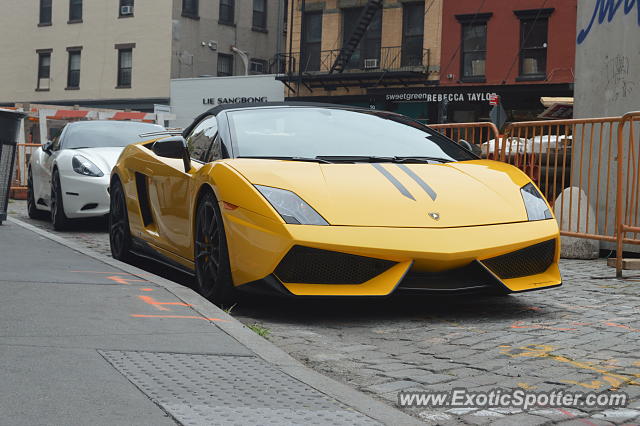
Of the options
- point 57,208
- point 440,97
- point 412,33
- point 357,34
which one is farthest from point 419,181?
point 357,34

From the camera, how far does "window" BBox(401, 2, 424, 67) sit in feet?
112

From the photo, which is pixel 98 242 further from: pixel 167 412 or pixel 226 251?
pixel 167 412

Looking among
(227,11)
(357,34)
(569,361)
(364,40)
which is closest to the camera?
(569,361)

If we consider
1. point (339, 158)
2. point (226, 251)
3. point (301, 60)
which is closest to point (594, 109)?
point (339, 158)

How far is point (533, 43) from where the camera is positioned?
31641 mm

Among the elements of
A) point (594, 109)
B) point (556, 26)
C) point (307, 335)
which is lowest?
point (307, 335)

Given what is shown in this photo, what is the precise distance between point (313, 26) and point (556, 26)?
10327 mm

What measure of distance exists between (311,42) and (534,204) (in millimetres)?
32651

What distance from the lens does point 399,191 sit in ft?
18.0

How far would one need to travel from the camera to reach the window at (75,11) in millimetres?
46094

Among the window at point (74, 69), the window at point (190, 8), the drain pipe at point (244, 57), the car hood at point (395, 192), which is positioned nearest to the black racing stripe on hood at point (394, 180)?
the car hood at point (395, 192)

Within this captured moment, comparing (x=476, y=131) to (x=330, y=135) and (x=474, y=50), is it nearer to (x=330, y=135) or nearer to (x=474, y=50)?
(x=330, y=135)

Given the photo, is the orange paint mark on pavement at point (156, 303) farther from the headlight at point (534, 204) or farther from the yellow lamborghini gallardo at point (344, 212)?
the headlight at point (534, 204)

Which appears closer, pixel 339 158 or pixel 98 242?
pixel 339 158
